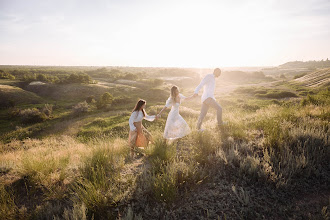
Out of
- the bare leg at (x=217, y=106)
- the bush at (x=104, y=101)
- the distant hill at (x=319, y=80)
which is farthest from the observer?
the distant hill at (x=319, y=80)

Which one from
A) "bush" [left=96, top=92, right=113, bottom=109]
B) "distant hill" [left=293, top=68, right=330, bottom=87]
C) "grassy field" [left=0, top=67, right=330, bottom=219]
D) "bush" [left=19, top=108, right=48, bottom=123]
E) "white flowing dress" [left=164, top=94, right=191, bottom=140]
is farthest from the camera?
"distant hill" [left=293, top=68, right=330, bottom=87]

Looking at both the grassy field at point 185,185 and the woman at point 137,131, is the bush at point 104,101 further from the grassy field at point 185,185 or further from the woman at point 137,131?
the grassy field at point 185,185

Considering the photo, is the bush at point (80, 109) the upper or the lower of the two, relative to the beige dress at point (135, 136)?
lower

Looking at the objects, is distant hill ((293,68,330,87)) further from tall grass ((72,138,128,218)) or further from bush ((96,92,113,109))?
tall grass ((72,138,128,218))

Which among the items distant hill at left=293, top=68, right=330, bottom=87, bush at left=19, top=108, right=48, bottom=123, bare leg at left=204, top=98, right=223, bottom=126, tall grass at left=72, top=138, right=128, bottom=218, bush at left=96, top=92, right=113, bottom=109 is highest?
distant hill at left=293, top=68, right=330, bottom=87

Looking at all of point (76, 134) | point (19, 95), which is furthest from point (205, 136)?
point (19, 95)

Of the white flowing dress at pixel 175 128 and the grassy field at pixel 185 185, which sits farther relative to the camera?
the white flowing dress at pixel 175 128

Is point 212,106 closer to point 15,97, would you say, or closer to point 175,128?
point 175,128

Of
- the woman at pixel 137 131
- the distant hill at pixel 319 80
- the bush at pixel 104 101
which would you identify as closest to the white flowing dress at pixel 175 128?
the woman at pixel 137 131

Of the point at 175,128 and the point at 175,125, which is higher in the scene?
the point at 175,125

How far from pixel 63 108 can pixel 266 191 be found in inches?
1221

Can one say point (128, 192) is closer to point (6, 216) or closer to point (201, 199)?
point (201, 199)

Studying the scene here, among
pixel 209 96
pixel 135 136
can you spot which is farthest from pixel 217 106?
pixel 135 136

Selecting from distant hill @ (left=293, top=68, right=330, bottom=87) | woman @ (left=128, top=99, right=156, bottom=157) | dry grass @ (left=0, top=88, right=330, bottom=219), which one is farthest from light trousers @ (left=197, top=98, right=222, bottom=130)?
distant hill @ (left=293, top=68, right=330, bottom=87)
